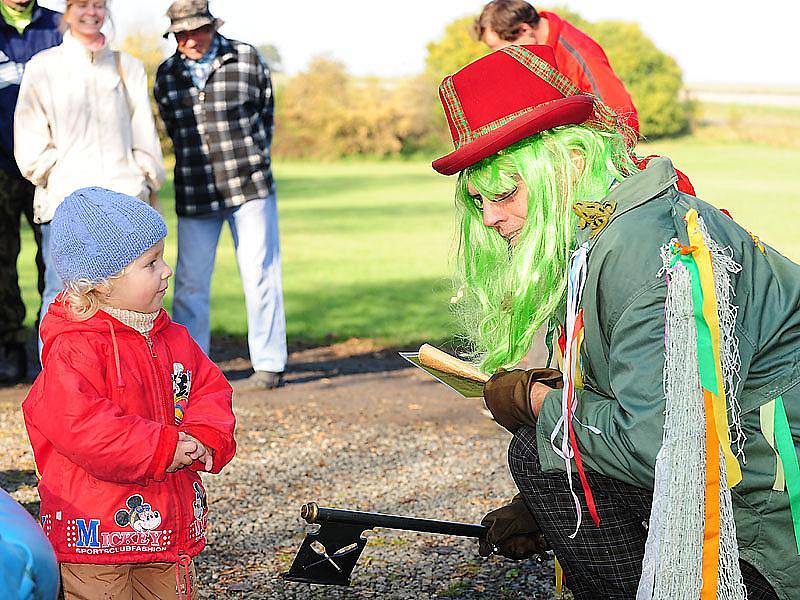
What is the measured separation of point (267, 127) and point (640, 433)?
181 inches

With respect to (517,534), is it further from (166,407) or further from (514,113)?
(514,113)

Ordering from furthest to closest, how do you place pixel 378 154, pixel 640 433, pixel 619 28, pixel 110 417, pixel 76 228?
pixel 619 28 → pixel 378 154 → pixel 76 228 → pixel 110 417 → pixel 640 433

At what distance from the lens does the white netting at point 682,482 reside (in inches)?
92.0

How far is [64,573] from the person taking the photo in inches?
108

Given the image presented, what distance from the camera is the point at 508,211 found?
2.71 metres

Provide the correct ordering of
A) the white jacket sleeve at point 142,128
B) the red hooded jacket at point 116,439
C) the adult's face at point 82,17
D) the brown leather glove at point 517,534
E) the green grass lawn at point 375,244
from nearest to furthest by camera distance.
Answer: the red hooded jacket at point 116,439 → the brown leather glove at point 517,534 → the adult's face at point 82,17 → the white jacket sleeve at point 142,128 → the green grass lawn at point 375,244

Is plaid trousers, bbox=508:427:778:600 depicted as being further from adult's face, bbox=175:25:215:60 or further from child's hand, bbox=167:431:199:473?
adult's face, bbox=175:25:215:60

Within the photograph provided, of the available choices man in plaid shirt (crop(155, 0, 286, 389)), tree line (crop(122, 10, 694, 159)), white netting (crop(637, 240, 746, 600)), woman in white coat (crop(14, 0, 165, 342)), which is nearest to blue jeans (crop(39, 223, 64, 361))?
woman in white coat (crop(14, 0, 165, 342))

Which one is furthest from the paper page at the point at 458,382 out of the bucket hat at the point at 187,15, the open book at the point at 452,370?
the bucket hat at the point at 187,15

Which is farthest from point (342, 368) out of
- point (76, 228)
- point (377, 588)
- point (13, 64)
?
point (76, 228)

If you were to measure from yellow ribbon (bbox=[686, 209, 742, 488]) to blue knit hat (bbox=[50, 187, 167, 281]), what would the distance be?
4.38ft

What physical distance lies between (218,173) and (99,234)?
353 cm

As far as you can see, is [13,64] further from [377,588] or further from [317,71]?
[317,71]

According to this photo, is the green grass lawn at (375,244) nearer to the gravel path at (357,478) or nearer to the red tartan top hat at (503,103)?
the red tartan top hat at (503,103)
